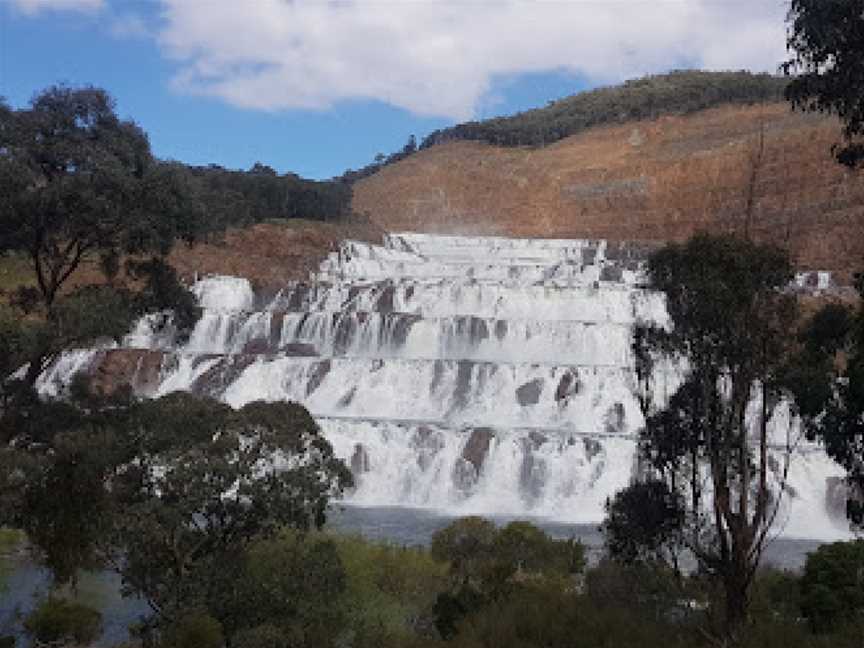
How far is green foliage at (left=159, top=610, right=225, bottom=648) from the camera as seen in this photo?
32.4 feet

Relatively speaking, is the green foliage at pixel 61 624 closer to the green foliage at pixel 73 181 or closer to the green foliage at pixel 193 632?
the green foliage at pixel 193 632

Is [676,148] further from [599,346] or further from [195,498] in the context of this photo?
[195,498]

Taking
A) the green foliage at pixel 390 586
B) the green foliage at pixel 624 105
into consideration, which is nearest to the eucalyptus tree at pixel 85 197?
the green foliage at pixel 390 586

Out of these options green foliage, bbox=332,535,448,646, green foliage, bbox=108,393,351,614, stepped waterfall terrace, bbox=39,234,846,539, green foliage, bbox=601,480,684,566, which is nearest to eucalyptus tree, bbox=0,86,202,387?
green foliage, bbox=108,393,351,614

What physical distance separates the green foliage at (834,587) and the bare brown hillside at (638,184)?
4752 centimetres

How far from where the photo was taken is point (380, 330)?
39.4 metres

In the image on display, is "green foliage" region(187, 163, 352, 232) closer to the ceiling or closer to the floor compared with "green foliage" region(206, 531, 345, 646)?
closer to the ceiling

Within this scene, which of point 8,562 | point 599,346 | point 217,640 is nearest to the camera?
point 217,640

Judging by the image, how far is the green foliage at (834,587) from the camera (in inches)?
443

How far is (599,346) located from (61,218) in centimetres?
2836

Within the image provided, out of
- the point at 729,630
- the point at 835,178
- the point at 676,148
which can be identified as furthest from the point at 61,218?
the point at 676,148

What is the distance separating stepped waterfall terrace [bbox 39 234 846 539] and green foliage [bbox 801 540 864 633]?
4550 millimetres

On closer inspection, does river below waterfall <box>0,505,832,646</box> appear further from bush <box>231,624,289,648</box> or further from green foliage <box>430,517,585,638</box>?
bush <box>231,624,289,648</box>

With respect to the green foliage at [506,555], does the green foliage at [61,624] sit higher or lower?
lower
